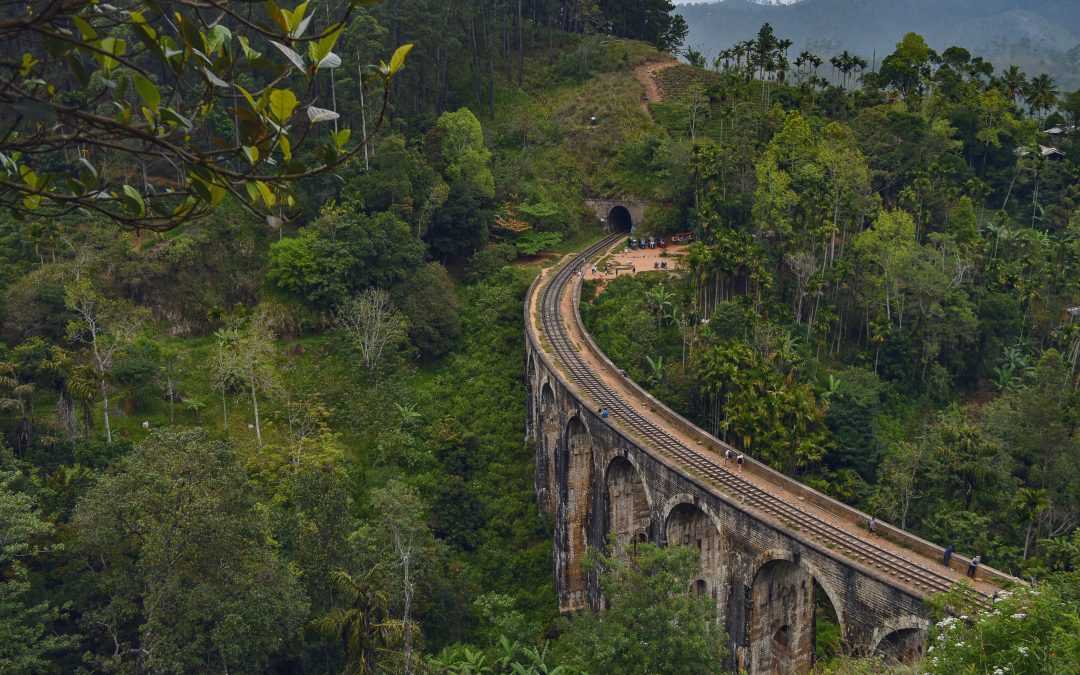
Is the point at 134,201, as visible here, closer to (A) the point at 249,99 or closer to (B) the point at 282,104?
(A) the point at 249,99

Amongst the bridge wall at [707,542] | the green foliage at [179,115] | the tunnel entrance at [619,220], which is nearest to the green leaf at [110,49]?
the green foliage at [179,115]

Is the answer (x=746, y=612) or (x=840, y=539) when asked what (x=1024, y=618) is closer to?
(x=840, y=539)

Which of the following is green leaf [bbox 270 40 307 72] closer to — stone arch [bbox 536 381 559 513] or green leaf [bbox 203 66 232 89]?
green leaf [bbox 203 66 232 89]

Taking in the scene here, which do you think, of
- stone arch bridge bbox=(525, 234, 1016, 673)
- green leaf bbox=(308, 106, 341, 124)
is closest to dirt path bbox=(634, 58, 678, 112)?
stone arch bridge bbox=(525, 234, 1016, 673)

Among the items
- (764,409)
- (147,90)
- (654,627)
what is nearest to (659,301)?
(764,409)

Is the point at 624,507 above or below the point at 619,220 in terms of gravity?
below

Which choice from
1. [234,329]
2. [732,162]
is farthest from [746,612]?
[732,162]
